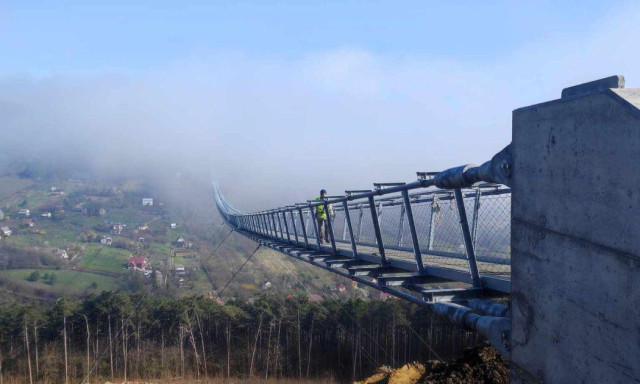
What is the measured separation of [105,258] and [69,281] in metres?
7.17

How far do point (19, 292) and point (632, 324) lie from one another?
38.0 metres

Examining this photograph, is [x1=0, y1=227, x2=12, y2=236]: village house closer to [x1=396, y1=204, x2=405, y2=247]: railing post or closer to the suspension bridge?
[x1=396, y1=204, x2=405, y2=247]: railing post

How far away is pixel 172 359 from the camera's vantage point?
24.3 metres

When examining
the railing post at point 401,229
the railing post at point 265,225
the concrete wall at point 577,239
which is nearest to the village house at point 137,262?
the railing post at point 265,225

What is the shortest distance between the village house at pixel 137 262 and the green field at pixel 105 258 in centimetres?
72

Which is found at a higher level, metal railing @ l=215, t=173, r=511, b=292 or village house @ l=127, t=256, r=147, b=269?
metal railing @ l=215, t=173, r=511, b=292

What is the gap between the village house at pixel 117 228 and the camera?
56531 mm

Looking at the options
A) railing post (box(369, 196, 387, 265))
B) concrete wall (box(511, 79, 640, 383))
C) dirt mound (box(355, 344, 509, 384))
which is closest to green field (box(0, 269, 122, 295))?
dirt mound (box(355, 344, 509, 384))

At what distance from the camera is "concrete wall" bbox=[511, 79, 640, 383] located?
1.83m

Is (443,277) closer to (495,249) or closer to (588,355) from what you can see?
(495,249)

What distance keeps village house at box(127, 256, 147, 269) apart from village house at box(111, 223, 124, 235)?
13362mm

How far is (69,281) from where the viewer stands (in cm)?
3719

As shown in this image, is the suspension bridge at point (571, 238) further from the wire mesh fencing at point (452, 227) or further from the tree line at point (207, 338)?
the tree line at point (207, 338)

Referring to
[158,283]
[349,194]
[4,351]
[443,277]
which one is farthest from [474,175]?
[158,283]
